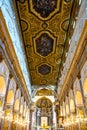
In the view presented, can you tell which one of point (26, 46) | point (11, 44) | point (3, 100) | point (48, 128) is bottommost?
point (48, 128)

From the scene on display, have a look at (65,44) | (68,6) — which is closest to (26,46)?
(65,44)

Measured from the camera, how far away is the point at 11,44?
7.79m

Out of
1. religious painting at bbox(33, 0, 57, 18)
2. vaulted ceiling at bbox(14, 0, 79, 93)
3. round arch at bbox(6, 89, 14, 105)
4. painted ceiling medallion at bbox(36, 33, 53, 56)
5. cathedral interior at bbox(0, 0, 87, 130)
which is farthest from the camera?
painted ceiling medallion at bbox(36, 33, 53, 56)

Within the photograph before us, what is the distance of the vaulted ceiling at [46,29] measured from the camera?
840cm

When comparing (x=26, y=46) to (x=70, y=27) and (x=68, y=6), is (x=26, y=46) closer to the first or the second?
(x=70, y=27)

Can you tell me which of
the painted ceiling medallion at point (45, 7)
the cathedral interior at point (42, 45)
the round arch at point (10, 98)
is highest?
the painted ceiling medallion at point (45, 7)

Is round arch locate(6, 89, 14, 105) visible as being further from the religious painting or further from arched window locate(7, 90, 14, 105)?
the religious painting

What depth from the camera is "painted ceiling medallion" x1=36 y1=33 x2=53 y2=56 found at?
11309 mm

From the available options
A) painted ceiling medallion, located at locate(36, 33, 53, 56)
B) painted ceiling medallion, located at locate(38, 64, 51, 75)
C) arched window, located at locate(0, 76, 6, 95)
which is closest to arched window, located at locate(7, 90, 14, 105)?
arched window, located at locate(0, 76, 6, 95)

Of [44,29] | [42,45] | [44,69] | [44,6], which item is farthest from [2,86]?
[44,69]

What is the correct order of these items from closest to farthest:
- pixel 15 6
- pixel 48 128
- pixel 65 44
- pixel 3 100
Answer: pixel 3 100
pixel 15 6
pixel 65 44
pixel 48 128

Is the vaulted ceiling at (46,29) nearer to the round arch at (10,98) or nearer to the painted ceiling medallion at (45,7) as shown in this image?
the painted ceiling medallion at (45,7)

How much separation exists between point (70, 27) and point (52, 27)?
1.32 metres

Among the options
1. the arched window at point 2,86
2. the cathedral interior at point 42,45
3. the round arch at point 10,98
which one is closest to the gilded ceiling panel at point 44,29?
the cathedral interior at point 42,45
